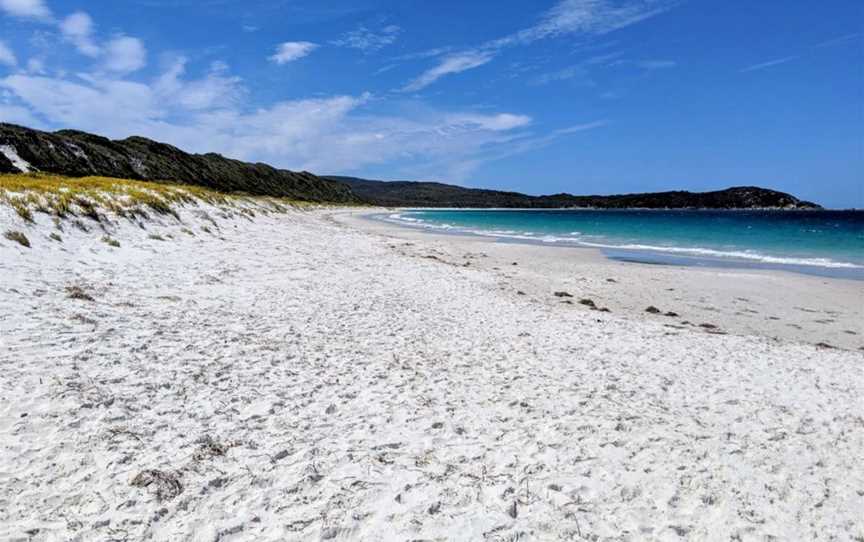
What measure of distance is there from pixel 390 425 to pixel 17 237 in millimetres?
11500

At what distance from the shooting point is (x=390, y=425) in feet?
20.6

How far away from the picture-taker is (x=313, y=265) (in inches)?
726

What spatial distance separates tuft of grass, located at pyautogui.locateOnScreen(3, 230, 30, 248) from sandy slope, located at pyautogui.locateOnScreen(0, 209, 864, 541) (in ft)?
1.02

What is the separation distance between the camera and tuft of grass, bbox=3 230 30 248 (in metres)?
11.6

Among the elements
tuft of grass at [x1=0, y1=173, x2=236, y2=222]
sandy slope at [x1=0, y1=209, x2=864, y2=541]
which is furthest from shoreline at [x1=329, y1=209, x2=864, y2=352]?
tuft of grass at [x1=0, y1=173, x2=236, y2=222]

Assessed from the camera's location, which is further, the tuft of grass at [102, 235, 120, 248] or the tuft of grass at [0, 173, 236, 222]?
the tuft of grass at [102, 235, 120, 248]

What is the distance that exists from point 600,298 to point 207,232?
17.5 m

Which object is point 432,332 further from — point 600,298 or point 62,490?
point 600,298

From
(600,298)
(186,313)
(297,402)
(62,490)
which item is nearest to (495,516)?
(297,402)

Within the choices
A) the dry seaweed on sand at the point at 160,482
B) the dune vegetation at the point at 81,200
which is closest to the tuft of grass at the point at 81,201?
the dune vegetation at the point at 81,200

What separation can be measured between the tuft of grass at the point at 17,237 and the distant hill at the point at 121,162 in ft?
168

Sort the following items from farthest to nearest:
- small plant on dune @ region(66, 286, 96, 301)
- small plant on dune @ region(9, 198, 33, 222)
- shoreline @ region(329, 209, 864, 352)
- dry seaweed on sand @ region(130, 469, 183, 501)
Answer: shoreline @ region(329, 209, 864, 352) < small plant on dune @ region(9, 198, 33, 222) < small plant on dune @ region(66, 286, 96, 301) < dry seaweed on sand @ region(130, 469, 183, 501)

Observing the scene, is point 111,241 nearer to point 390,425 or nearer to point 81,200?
point 81,200

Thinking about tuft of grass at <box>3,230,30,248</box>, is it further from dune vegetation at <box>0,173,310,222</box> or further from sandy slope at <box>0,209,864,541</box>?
dune vegetation at <box>0,173,310,222</box>
